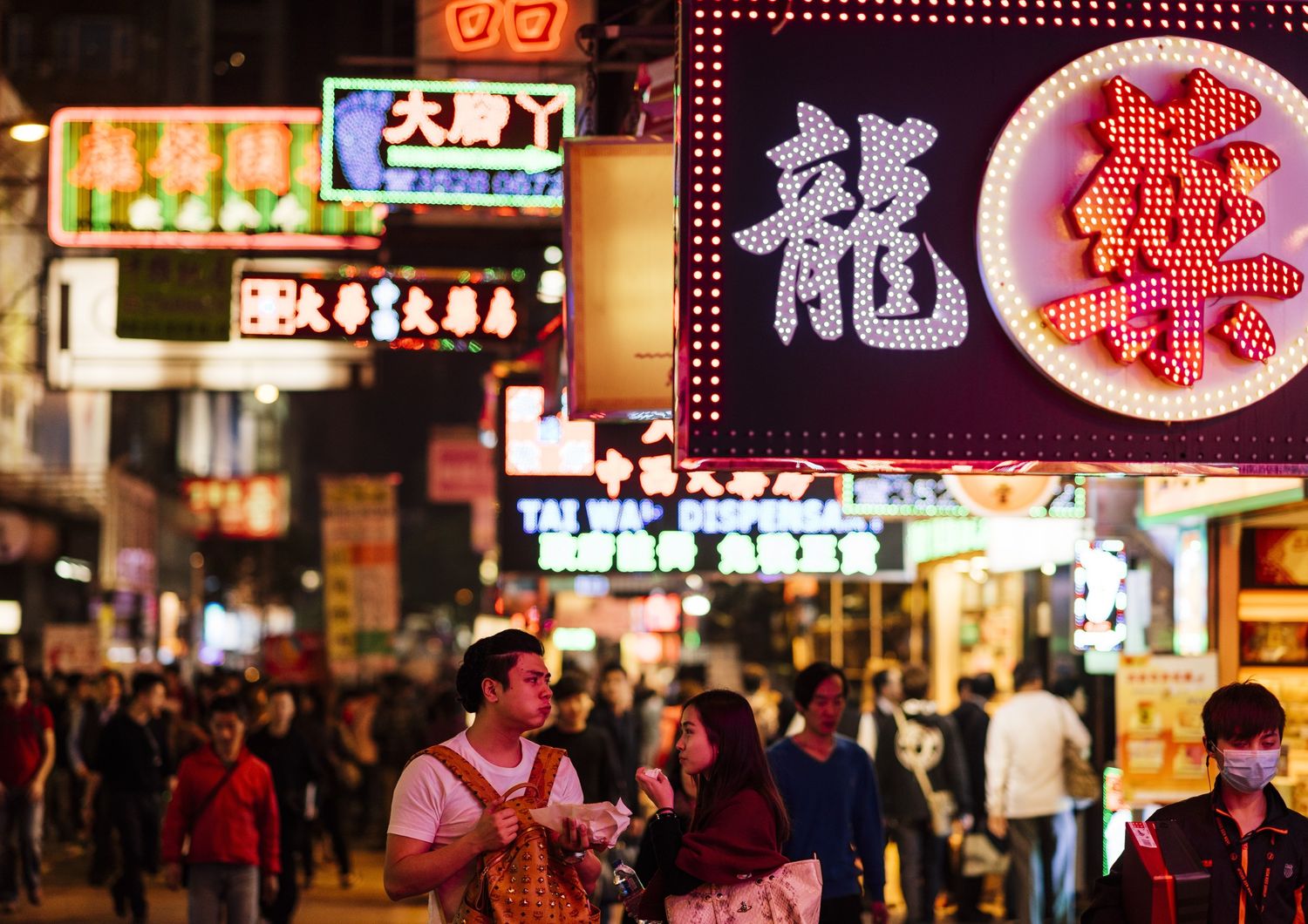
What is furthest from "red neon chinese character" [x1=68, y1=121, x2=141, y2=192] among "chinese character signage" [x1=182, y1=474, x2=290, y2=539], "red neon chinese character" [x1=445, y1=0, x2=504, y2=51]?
"chinese character signage" [x1=182, y1=474, x2=290, y2=539]

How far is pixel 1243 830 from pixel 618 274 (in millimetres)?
2691

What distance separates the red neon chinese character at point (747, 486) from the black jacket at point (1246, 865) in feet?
26.7

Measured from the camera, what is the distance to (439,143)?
36.5 feet

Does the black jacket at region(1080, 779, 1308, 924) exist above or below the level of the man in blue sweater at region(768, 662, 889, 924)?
above

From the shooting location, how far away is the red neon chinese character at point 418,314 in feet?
38.5

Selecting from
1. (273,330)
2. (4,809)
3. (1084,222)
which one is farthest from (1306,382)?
(4,809)

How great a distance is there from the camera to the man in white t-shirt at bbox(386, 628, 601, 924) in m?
4.80

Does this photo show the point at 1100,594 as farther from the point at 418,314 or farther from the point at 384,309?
the point at 384,309

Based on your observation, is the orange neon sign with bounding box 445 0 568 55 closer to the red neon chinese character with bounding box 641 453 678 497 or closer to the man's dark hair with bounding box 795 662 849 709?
the red neon chinese character with bounding box 641 453 678 497

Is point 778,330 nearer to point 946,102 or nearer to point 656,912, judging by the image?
point 946,102

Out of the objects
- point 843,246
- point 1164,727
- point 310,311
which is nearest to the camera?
point 843,246

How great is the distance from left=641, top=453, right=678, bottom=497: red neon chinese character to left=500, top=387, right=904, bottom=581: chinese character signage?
1 cm

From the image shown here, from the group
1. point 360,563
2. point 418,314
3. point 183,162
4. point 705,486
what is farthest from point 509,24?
point 360,563

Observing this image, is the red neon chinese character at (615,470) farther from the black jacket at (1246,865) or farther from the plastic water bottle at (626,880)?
the black jacket at (1246,865)
